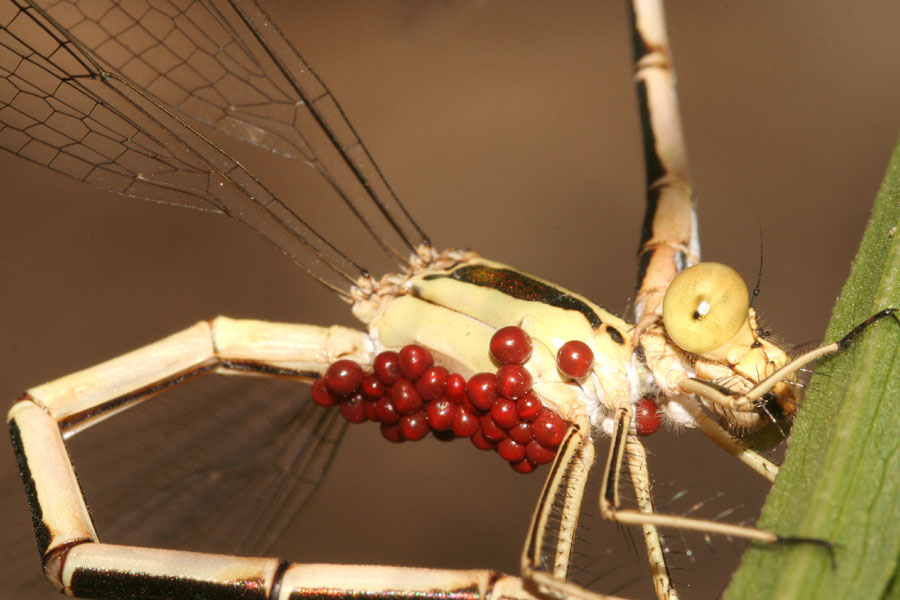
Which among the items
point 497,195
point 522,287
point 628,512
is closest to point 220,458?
point 522,287

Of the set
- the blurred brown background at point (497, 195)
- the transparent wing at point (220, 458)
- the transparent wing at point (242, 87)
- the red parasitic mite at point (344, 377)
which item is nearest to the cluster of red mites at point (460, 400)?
the red parasitic mite at point (344, 377)

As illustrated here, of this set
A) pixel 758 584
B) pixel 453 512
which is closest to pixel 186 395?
pixel 758 584

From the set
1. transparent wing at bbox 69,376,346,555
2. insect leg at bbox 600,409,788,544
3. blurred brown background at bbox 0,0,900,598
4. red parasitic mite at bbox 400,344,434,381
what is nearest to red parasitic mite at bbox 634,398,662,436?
insect leg at bbox 600,409,788,544

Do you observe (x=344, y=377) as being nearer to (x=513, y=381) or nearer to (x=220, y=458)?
(x=513, y=381)

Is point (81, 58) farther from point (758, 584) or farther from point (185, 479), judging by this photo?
point (758, 584)

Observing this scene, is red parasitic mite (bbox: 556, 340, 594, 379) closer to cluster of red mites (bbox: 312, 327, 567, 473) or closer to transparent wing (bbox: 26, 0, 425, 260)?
cluster of red mites (bbox: 312, 327, 567, 473)

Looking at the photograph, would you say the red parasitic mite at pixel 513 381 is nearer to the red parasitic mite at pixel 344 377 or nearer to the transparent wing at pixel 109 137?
the red parasitic mite at pixel 344 377
